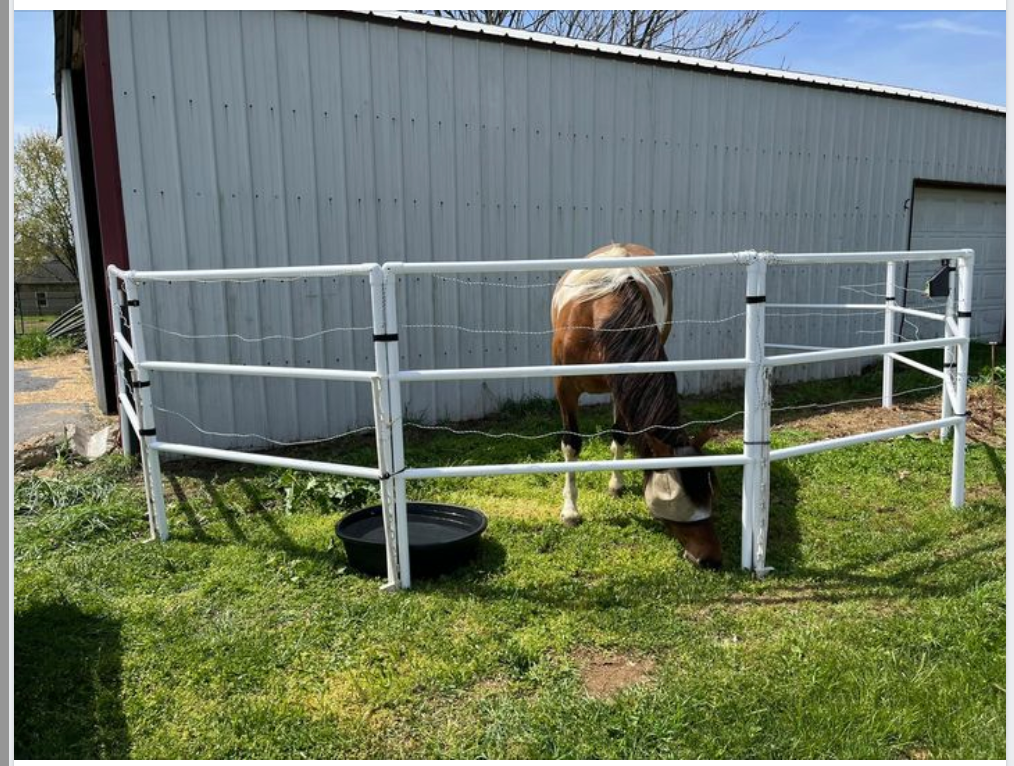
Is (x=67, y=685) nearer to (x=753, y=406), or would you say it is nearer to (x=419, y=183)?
(x=753, y=406)

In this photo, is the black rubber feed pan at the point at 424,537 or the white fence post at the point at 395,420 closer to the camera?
the white fence post at the point at 395,420

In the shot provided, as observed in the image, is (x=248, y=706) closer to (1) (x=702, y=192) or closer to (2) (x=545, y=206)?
(2) (x=545, y=206)

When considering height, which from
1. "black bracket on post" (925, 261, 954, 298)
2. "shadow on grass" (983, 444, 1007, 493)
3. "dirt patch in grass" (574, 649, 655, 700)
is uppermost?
"black bracket on post" (925, 261, 954, 298)

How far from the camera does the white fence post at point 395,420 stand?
121 inches

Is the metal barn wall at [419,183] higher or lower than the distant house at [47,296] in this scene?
higher

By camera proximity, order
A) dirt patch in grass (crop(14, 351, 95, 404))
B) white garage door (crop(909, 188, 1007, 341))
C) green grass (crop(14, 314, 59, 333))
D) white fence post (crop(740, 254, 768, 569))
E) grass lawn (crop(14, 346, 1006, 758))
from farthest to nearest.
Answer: green grass (crop(14, 314, 59, 333)) < white garage door (crop(909, 188, 1007, 341)) < dirt patch in grass (crop(14, 351, 95, 404)) < white fence post (crop(740, 254, 768, 569)) < grass lawn (crop(14, 346, 1006, 758))

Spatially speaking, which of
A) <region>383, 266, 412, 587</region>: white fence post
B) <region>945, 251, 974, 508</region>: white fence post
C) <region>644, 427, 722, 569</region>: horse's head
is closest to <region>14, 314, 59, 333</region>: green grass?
<region>383, 266, 412, 587</region>: white fence post

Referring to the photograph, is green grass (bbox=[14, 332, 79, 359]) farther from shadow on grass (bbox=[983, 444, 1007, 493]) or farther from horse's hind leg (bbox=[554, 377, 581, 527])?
shadow on grass (bbox=[983, 444, 1007, 493])

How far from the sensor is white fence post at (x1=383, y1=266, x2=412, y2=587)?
10.0 feet

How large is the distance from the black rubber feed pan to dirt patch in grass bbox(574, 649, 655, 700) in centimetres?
85

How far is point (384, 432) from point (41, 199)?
2728 centimetres

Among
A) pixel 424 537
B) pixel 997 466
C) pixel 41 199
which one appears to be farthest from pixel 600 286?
pixel 41 199

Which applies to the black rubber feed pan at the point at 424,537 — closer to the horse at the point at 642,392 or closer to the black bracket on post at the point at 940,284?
the horse at the point at 642,392

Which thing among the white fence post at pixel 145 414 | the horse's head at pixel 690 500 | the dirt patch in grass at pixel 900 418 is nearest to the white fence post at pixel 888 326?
the dirt patch in grass at pixel 900 418
